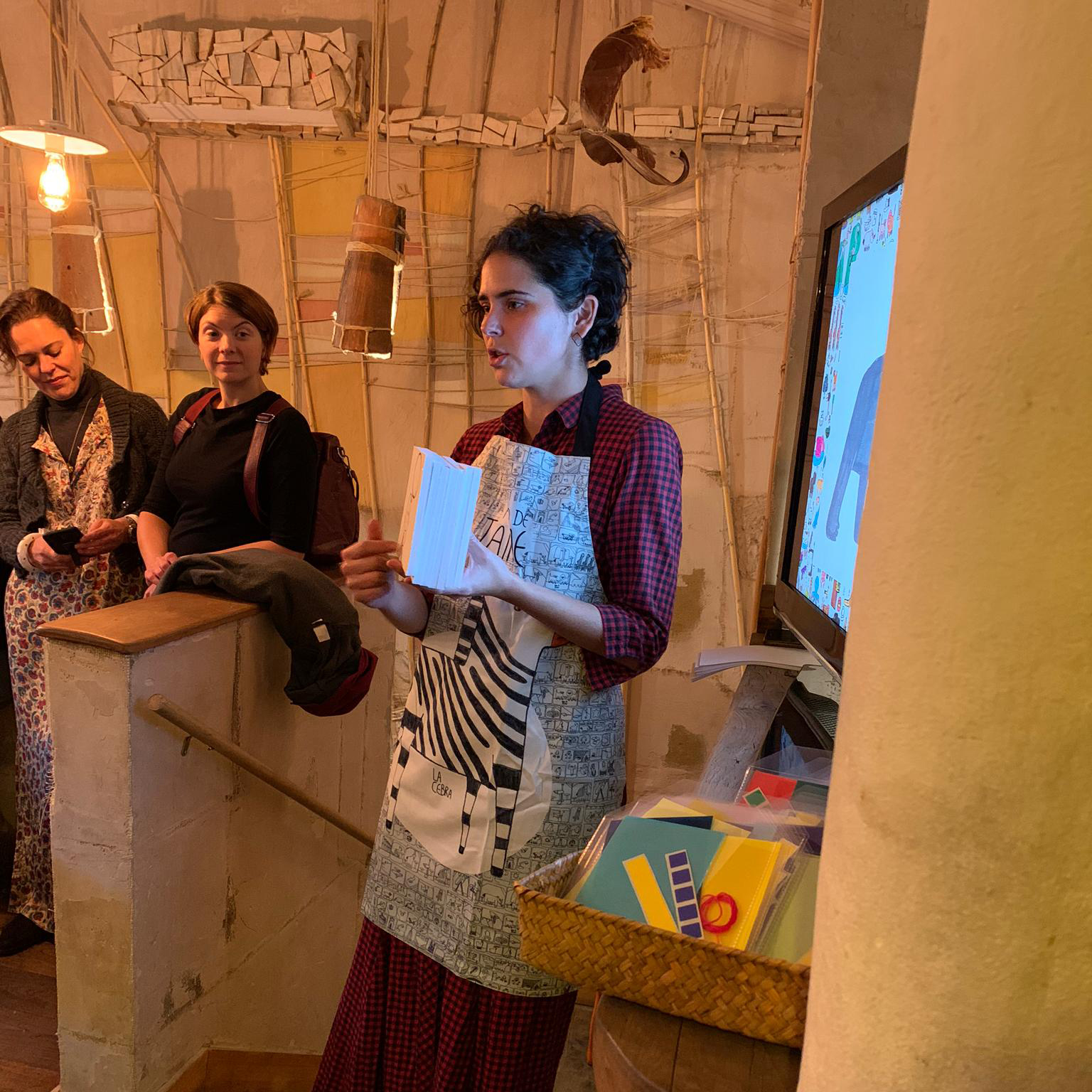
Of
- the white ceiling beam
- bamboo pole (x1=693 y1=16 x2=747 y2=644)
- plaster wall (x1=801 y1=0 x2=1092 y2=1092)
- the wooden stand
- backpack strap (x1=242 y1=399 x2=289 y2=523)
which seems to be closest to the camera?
plaster wall (x1=801 y1=0 x2=1092 y2=1092)

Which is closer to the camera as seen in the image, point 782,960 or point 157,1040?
point 782,960

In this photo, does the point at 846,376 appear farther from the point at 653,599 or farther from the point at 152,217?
the point at 152,217

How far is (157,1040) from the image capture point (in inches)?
87.7

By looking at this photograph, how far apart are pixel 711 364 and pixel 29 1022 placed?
3.20 m

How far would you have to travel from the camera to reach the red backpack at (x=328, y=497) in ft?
8.64

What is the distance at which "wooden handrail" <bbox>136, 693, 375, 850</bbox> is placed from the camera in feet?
6.81

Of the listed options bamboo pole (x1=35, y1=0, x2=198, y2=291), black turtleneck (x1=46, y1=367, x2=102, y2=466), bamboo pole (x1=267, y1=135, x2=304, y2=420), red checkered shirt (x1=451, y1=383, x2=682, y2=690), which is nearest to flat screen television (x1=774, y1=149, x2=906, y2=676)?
red checkered shirt (x1=451, y1=383, x2=682, y2=690)

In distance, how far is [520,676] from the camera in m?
1.55

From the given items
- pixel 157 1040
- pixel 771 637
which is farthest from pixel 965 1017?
pixel 157 1040

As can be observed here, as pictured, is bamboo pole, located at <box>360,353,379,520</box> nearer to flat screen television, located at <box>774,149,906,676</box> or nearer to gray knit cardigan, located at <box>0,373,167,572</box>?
gray knit cardigan, located at <box>0,373,167,572</box>

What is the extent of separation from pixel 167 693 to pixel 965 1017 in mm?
1904

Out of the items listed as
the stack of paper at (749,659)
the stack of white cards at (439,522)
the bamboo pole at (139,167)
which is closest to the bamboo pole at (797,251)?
the stack of paper at (749,659)

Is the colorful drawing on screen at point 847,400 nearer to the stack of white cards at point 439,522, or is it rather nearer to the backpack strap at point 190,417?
the stack of white cards at point 439,522

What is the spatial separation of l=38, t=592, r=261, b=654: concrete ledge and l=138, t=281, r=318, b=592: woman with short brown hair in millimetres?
193
